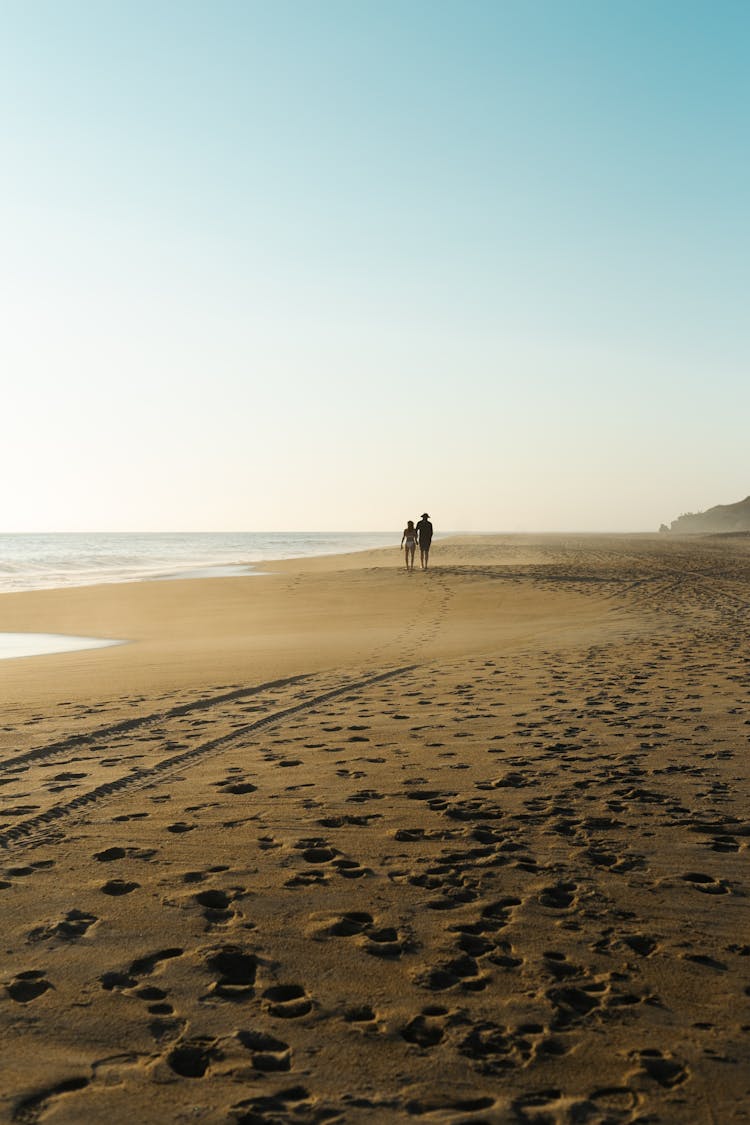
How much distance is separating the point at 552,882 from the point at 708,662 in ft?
25.3

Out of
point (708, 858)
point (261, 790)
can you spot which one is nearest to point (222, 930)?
point (261, 790)

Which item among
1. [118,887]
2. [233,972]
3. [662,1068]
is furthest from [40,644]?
[662,1068]

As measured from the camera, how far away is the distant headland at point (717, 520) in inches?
5658

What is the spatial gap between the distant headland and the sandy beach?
138975mm

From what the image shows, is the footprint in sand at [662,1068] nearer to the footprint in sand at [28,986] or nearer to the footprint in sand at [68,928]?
the footprint in sand at [28,986]

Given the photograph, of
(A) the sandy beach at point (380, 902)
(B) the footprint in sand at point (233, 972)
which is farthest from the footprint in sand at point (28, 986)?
(B) the footprint in sand at point (233, 972)

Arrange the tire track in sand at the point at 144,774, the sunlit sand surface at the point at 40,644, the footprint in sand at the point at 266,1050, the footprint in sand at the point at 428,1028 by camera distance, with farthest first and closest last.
A: the sunlit sand surface at the point at 40,644 → the tire track in sand at the point at 144,774 → the footprint in sand at the point at 428,1028 → the footprint in sand at the point at 266,1050

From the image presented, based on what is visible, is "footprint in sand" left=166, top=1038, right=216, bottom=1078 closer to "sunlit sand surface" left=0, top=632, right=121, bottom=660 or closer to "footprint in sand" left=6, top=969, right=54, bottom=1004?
"footprint in sand" left=6, top=969, right=54, bottom=1004

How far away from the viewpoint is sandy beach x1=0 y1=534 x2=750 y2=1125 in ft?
9.71

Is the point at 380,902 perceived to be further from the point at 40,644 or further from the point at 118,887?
the point at 40,644

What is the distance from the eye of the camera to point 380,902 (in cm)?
435

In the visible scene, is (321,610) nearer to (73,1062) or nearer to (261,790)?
(261,790)

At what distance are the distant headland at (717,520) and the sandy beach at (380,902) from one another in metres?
139

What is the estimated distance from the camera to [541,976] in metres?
3.62
